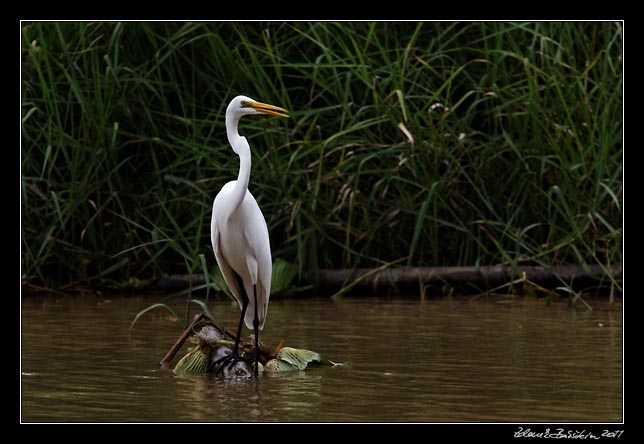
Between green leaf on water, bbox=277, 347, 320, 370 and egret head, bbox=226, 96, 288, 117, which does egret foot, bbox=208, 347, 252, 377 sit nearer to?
green leaf on water, bbox=277, 347, 320, 370

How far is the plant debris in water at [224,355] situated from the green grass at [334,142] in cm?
256

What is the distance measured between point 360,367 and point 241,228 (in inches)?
34.2

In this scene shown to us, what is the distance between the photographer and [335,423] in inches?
166

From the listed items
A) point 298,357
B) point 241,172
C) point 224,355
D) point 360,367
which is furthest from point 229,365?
point 241,172

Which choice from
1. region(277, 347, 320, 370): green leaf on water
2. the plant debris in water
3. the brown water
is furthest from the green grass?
region(277, 347, 320, 370): green leaf on water

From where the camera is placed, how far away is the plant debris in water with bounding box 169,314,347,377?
5469 mm

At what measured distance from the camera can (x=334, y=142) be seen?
27.1 feet

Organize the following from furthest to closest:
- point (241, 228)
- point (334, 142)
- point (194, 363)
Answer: point (334, 142) < point (241, 228) < point (194, 363)

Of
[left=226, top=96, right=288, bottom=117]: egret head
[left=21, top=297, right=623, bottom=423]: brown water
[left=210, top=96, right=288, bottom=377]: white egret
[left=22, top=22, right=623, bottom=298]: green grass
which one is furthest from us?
[left=22, top=22, right=623, bottom=298]: green grass

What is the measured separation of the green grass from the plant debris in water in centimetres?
256

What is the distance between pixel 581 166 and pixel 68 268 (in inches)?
146

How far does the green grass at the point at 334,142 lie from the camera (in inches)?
326

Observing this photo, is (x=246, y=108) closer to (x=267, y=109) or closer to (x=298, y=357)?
(x=267, y=109)

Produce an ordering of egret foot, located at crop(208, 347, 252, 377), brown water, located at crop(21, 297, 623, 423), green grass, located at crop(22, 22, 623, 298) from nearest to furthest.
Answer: brown water, located at crop(21, 297, 623, 423) → egret foot, located at crop(208, 347, 252, 377) → green grass, located at crop(22, 22, 623, 298)
